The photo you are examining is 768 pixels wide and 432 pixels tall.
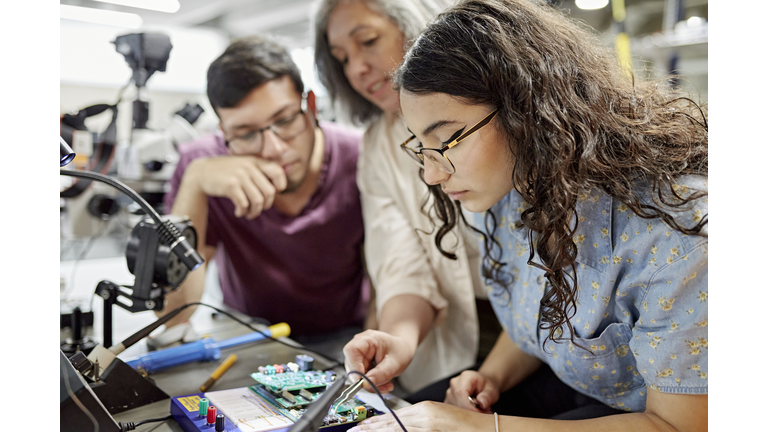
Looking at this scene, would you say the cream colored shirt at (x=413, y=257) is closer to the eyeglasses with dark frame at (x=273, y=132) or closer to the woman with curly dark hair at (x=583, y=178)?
the eyeglasses with dark frame at (x=273, y=132)

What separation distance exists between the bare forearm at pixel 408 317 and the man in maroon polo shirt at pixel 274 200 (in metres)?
0.23

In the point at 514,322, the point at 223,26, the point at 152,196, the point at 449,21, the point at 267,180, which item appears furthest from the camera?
the point at 223,26

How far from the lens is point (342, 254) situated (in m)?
1.70

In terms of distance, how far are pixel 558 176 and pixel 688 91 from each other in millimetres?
346

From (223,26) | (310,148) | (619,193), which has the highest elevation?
(223,26)

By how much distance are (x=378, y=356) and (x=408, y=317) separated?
0.80ft

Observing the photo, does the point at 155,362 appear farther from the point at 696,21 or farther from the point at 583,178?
the point at 696,21

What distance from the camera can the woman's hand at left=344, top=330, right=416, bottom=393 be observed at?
969mm

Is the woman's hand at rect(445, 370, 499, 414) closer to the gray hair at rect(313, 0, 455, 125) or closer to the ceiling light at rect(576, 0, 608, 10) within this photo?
the gray hair at rect(313, 0, 455, 125)

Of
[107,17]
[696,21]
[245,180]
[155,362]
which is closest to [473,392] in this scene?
[155,362]

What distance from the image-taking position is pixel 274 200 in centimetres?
167

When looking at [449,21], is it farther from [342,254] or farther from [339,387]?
[342,254]
